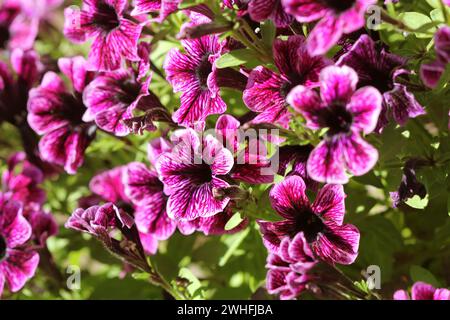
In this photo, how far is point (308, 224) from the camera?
3.54ft

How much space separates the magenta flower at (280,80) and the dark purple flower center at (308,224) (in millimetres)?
161

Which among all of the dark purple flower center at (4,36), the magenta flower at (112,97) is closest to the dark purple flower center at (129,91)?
the magenta flower at (112,97)

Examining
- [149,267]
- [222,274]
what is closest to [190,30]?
[149,267]

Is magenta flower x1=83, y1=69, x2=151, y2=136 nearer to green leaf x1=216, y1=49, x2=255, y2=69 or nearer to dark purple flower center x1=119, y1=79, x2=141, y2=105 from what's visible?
dark purple flower center x1=119, y1=79, x2=141, y2=105

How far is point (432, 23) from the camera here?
963 millimetres

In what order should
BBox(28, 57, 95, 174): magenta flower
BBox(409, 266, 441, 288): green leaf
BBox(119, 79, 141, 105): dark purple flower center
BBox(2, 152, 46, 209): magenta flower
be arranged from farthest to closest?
BBox(2, 152, 46, 209): magenta flower
BBox(28, 57, 95, 174): magenta flower
BBox(119, 79, 141, 105): dark purple flower center
BBox(409, 266, 441, 288): green leaf

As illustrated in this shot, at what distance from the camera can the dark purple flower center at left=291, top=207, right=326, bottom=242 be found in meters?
1.06

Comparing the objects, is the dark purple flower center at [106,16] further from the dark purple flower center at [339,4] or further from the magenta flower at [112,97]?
the dark purple flower center at [339,4]

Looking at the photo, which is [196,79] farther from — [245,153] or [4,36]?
[4,36]

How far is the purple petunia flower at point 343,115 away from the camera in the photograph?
87 centimetres

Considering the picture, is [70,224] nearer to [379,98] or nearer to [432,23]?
[379,98]

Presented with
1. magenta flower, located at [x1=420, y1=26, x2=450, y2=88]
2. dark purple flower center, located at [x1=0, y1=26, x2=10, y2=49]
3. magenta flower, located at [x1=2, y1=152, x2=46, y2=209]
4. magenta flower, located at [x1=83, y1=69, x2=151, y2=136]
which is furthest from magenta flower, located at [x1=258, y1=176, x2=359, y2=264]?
dark purple flower center, located at [x1=0, y1=26, x2=10, y2=49]
